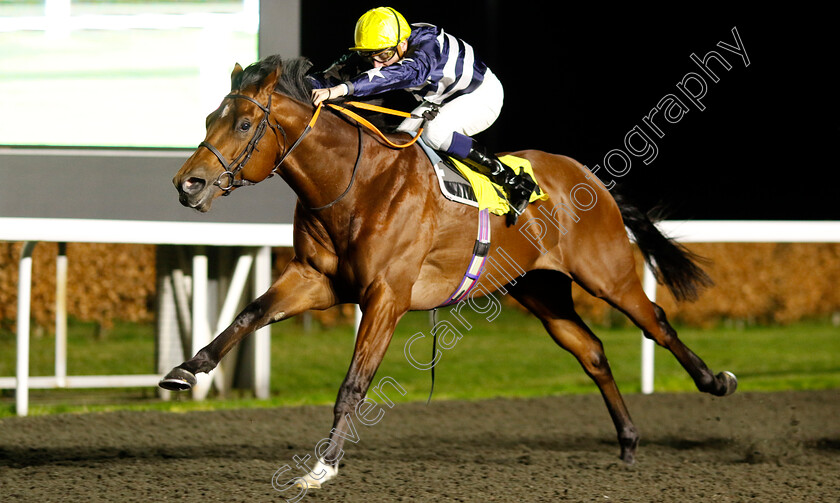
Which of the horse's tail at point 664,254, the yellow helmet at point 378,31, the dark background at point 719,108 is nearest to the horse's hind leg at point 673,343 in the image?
the horse's tail at point 664,254

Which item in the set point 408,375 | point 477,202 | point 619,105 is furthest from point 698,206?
point 477,202

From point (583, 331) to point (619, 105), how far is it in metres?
7.62

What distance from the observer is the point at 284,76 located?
11.8 ft

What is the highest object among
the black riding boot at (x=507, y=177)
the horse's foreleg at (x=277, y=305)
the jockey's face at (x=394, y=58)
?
the jockey's face at (x=394, y=58)

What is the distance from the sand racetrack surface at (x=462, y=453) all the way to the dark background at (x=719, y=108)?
16.7 ft

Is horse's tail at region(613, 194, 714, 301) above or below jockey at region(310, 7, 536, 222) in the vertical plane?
below

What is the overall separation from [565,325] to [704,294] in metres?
6.20

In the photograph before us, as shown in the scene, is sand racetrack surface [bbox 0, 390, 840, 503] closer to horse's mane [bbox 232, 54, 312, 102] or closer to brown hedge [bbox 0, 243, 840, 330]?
horse's mane [bbox 232, 54, 312, 102]

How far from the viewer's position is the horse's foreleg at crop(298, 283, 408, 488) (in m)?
3.40

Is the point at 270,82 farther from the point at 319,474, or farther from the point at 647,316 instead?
the point at 647,316

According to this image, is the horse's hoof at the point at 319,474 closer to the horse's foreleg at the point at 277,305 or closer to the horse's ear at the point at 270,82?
the horse's foreleg at the point at 277,305

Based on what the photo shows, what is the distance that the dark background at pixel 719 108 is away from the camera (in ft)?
36.2

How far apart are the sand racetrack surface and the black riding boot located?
1.08 metres

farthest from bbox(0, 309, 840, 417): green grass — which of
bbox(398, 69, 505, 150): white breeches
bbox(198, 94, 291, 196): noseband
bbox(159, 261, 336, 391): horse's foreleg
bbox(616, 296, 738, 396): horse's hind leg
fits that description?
bbox(198, 94, 291, 196): noseband
